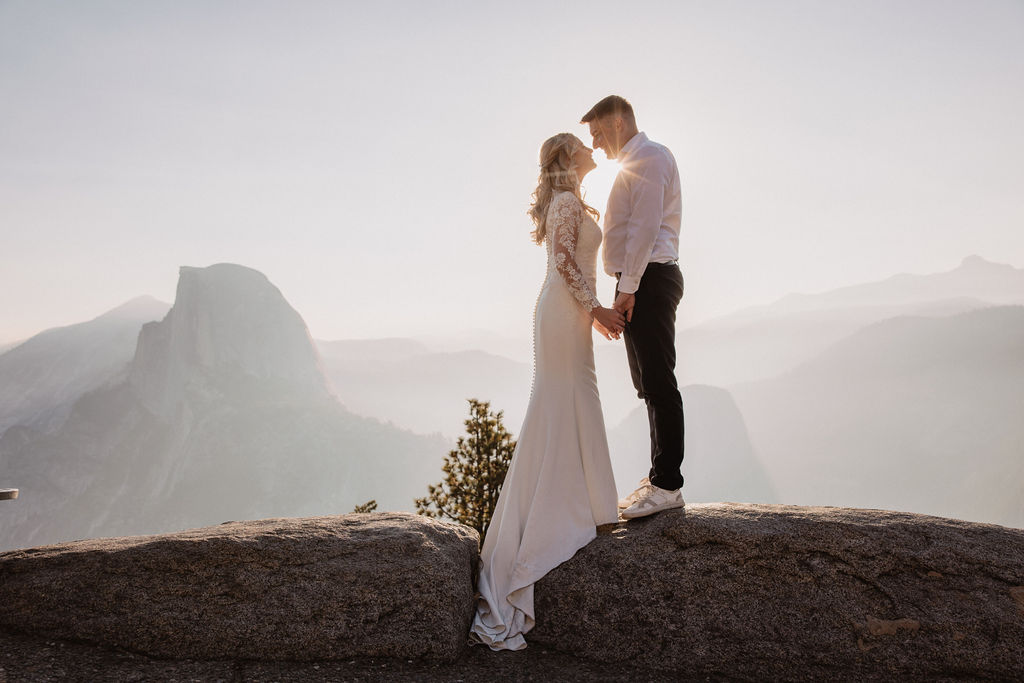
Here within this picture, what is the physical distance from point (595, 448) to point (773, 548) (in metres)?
1.74

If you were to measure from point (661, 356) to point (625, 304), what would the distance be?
1.98 feet

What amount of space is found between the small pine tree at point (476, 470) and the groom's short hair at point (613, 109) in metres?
6.58

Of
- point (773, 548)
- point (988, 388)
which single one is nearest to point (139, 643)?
point (773, 548)

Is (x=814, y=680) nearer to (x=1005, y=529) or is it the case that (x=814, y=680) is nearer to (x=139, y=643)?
(x=1005, y=529)

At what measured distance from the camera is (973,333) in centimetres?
17612

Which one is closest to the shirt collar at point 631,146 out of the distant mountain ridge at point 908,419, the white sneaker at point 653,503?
the white sneaker at point 653,503

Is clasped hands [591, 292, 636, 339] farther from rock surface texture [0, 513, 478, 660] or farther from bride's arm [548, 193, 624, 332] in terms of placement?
rock surface texture [0, 513, 478, 660]

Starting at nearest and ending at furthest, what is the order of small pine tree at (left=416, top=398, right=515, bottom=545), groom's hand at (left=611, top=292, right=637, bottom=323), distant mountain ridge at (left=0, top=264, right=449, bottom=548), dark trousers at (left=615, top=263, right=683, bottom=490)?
dark trousers at (left=615, top=263, right=683, bottom=490)
groom's hand at (left=611, top=292, right=637, bottom=323)
small pine tree at (left=416, top=398, right=515, bottom=545)
distant mountain ridge at (left=0, top=264, right=449, bottom=548)

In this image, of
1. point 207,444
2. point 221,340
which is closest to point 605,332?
point 207,444

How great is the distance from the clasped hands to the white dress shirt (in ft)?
0.29

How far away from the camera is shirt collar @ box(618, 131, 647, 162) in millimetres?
5652

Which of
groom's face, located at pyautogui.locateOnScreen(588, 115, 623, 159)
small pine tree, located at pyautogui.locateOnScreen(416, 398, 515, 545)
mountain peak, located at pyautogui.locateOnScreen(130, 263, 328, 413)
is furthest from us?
mountain peak, located at pyautogui.locateOnScreen(130, 263, 328, 413)

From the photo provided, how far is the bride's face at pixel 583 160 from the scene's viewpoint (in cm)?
583

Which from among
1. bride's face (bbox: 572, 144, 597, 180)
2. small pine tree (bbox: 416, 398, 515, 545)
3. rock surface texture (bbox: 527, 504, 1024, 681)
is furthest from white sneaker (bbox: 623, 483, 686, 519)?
small pine tree (bbox: 416, 398, 515, 545)
